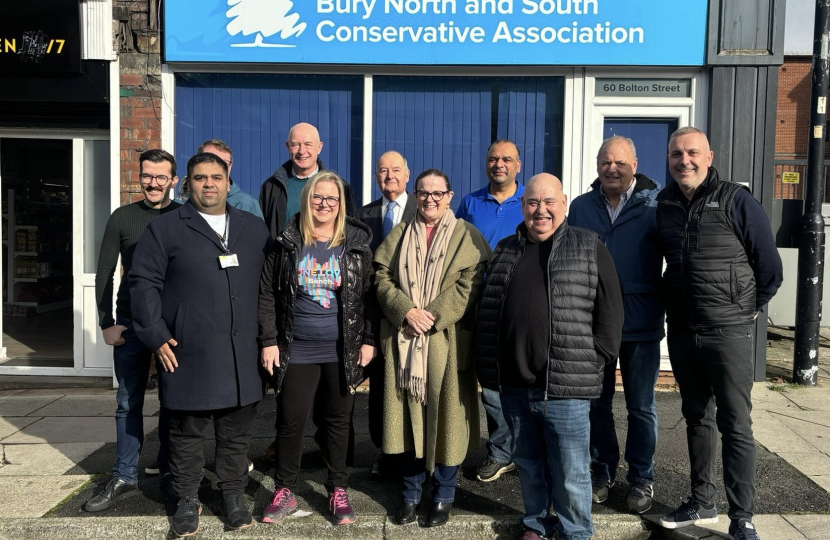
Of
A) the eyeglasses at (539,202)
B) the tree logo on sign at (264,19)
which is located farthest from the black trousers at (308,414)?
the tree logo on sign at (264,19)

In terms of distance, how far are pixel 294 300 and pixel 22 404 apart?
3.95m

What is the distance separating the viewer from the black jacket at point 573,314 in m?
3.13

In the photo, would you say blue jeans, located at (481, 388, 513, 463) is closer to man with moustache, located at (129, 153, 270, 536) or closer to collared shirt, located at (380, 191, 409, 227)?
collared shirt, located at (380, 191, 409, 227)

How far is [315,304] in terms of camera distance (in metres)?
3.54

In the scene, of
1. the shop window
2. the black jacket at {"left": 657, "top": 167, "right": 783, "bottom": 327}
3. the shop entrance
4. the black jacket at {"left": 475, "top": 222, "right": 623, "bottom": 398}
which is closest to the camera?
the black jacket at {"left": 475, "top": 222, "right": 623, "bottom": 398}

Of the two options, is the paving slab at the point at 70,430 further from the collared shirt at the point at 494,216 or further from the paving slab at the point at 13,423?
the collared shirt at the point at 494,216

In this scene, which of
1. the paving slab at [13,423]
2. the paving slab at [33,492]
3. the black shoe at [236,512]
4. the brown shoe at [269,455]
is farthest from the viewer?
the paving slab at [13,423]

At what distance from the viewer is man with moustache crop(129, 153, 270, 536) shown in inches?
135

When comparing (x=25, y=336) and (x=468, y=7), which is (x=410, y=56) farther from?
(x=25, y=336)

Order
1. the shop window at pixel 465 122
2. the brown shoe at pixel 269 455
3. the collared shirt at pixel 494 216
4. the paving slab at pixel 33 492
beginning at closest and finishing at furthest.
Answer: the paving slab at pixel 33 492 → the collared shirt at pixel 494 216 → the brown shoe at pixel 269 455 → the shop window at pixel 465 122

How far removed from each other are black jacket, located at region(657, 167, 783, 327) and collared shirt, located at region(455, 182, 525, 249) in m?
1.09

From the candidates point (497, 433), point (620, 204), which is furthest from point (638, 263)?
point (497, 433)

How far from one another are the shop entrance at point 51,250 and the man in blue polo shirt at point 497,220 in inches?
162

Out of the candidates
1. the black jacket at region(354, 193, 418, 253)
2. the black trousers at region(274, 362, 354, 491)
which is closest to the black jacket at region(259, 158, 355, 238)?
the black jacket at region(354, 193, 418, 253)
